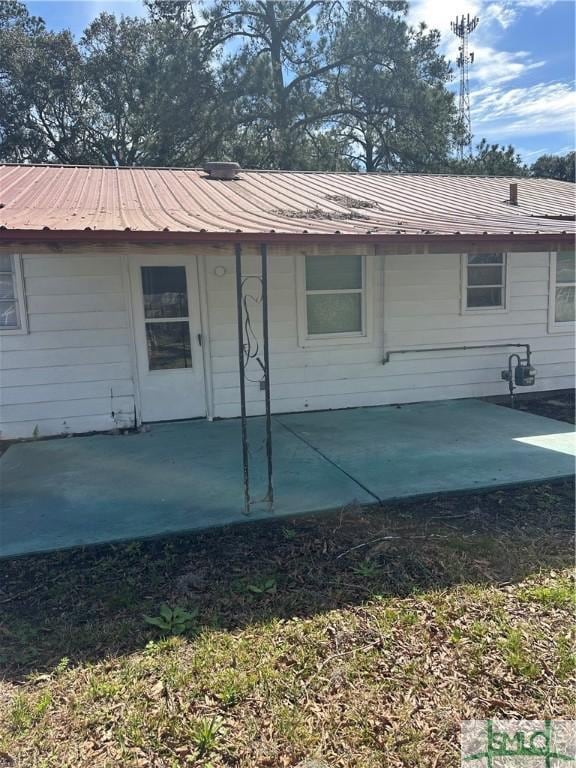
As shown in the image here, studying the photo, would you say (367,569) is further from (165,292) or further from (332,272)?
(332,272)

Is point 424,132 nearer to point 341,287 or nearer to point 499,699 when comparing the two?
point 341,287

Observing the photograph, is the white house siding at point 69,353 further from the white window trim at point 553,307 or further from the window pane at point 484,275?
the white window trim at point 553,307

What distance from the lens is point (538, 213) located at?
6.72 meters

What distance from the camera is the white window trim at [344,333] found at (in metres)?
7.05

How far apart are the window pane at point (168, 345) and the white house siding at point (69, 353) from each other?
0.88 ft

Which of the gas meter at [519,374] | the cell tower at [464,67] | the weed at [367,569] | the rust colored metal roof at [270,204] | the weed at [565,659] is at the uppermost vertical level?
the cell tower at [464,67]

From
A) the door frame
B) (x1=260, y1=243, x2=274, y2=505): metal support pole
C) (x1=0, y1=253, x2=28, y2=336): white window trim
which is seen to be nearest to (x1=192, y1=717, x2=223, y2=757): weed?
(x1=260, y1=243, x2=274, y2=505): metal support pole

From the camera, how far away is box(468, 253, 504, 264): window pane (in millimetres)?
7738

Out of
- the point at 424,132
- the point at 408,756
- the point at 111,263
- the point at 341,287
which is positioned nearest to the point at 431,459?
the point at 341,287

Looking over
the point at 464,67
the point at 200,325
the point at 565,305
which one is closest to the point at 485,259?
the point at 565,305

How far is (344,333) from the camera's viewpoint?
24.0 feet

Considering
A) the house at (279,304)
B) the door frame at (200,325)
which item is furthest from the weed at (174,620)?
the door frame at (200,325)

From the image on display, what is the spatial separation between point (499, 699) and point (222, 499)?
256 cm

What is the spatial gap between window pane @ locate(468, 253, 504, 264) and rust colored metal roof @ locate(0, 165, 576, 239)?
0.72 meters
